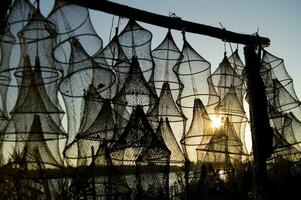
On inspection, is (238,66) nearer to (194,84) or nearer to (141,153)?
(194,84)

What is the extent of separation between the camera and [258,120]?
5.65 m

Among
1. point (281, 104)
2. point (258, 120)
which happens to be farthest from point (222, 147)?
point (281, 104)

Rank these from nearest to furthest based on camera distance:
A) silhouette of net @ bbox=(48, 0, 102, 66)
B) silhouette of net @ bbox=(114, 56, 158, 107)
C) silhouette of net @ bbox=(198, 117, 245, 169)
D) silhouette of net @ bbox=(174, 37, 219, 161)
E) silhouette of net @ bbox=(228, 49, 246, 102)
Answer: silhouette of net @ bbox=(48, 0, 102, 66)
silhouette of net @ bbox=(114, 56, 158, 107)
silhouette of net @ bbox=(198, 117, 245, 169)
silhouette of net @ bbox=(174, 37, 219, 161)
silhouette of net @ bbox=(228, 49, 246, 102)

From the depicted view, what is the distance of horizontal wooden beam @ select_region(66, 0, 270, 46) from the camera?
477 cm

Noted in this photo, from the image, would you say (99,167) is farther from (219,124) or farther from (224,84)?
(224,84)

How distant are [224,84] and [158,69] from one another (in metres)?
1.24

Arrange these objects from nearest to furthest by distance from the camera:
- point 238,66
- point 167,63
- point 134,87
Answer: point 134,87
point 167,63
point 238,66

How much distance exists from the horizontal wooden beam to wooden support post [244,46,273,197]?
0.27m

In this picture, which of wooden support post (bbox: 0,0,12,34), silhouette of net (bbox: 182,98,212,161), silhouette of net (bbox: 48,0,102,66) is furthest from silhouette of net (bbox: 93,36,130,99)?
silhouette of net (bbox: 182,98,212,161)

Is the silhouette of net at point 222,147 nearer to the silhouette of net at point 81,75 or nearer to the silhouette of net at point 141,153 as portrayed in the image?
the silhouette of net at point 141,153

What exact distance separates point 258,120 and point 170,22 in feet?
6.12

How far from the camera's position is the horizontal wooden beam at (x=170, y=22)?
4.77 metres

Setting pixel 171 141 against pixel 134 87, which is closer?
pixel 134 87

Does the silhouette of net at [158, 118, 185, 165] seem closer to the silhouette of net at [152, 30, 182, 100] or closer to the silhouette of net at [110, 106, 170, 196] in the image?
the silhouette of net at [152, 30, 182, 100]
